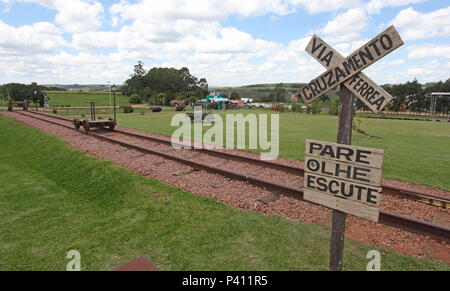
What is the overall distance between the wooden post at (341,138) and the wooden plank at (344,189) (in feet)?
0.96

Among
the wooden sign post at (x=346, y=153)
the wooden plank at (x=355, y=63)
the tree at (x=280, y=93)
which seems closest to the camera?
the wooden plank at (x=355, y=63)

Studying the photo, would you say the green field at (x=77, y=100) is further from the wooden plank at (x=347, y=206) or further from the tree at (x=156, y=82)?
the wooden plank at (x=347, y=206)

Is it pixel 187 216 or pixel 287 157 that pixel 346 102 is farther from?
pixel 287 157

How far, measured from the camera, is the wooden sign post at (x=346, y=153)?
2678mm

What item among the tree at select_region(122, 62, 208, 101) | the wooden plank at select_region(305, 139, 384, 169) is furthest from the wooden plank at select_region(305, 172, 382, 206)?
the tree at select_region(122, 62, 208, 101)

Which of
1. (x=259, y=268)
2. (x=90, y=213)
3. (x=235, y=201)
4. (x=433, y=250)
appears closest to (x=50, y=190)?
(x=90, y=213)

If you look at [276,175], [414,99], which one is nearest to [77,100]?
[276,175]

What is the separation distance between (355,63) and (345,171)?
118cm

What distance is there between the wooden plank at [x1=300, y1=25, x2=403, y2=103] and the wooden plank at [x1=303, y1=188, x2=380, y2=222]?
1175 millimetres

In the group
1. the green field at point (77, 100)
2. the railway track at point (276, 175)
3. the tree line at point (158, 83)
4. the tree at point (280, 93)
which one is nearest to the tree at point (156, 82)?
the tree line at point (158, 83)

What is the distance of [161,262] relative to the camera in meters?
4.07

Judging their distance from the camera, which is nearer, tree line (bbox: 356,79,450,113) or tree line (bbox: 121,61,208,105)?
tree line (bbox: 356,79,450,113)

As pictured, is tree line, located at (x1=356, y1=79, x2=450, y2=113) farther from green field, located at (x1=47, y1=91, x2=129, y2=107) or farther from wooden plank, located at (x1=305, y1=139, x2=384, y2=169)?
green field, located at (x1=47, y1=91, x2=129, y2=107)

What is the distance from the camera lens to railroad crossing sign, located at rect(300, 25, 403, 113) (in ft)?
8.45
